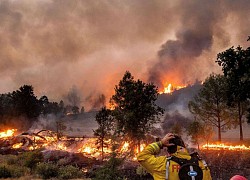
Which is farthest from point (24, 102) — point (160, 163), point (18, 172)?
point (160, 163)

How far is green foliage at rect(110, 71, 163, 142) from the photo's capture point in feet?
160

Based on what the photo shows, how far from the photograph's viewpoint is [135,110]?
161ft

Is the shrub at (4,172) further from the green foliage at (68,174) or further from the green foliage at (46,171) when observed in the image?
the green foliage at (68,174)

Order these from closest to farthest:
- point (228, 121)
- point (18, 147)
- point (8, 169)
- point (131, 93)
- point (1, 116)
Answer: point (8, 169)
point (131, 93)
point (18, 147)
point (228, 121)
point (1, 116)

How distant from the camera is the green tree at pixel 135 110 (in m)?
48.7

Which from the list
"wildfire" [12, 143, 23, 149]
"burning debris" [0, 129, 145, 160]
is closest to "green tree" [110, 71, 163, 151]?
"burning debris" [0, 129, 145, 160]

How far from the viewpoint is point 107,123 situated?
4978 centimetres

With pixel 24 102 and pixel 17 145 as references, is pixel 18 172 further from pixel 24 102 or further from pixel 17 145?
pixel 24 102

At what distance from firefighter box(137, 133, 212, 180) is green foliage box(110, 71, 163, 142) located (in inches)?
1668

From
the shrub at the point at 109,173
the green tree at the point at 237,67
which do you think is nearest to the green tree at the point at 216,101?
the green tree at the point at 237,67

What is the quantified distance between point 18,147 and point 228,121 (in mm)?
40253

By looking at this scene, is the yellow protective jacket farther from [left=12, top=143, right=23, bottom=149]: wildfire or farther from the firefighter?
[left=12, top=143, right=23, bottom=149]: wildfire

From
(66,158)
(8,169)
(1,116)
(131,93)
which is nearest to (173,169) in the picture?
(8,169)

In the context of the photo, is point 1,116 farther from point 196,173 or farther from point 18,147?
point 196,173
